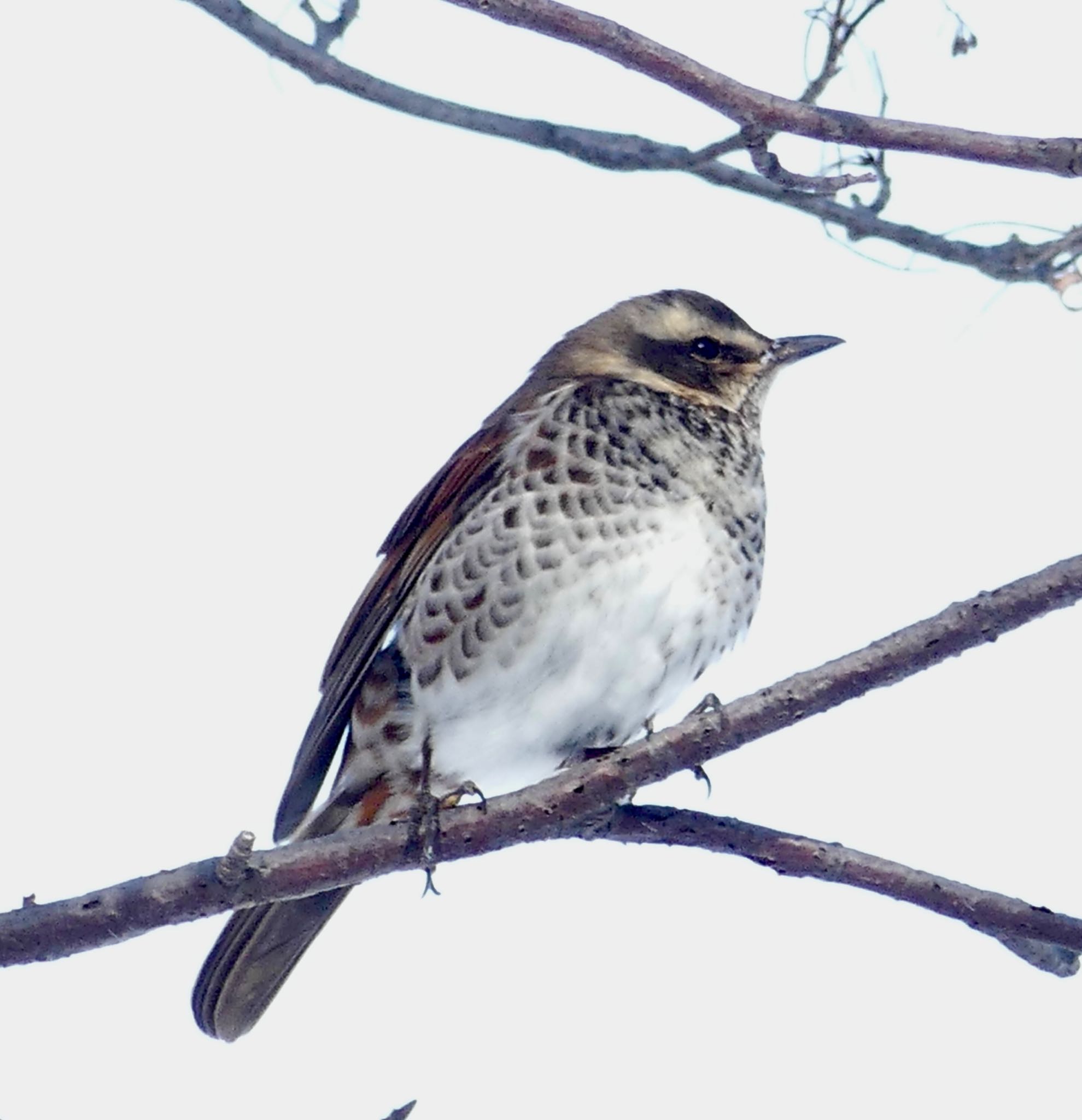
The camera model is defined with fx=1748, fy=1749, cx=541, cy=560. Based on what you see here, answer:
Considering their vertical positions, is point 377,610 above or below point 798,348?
below

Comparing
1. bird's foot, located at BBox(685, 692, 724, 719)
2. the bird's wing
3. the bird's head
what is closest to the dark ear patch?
the bird's head

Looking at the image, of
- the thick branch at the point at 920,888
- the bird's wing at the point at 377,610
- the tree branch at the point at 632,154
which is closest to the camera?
the thick branch at the point at 920,888

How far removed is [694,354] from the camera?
522 cm

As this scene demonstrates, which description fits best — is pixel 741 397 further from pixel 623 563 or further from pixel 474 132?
pixel 474 132

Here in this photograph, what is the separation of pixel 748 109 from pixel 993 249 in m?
1.23

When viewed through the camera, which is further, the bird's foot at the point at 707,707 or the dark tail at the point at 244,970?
the dark tail at the point at 244,970

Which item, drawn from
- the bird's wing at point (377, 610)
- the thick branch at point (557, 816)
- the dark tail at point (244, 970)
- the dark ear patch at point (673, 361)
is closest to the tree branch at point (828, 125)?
the thick branch at point (557, 816)

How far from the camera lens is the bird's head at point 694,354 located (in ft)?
16.9

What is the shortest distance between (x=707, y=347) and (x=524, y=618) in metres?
1.29

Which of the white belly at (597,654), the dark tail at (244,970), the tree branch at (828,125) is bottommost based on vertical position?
the dark tail at (244,970)

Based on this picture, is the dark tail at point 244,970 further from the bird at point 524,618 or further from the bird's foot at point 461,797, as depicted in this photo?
the bird's foot at point 461,797

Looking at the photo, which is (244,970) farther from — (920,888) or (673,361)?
(673,361)

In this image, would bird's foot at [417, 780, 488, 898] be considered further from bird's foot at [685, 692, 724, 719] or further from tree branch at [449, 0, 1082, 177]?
tree branch at [449, 0, 1082, 177]

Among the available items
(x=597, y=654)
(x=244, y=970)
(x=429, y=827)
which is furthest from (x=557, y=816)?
(x=244, y=970)
